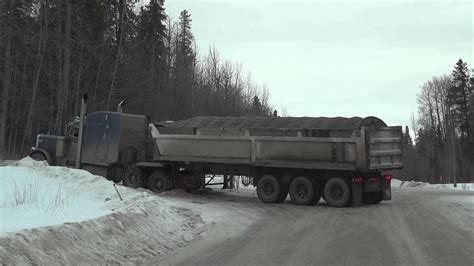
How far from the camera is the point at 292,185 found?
59.4ft

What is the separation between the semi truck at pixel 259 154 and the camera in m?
17.3

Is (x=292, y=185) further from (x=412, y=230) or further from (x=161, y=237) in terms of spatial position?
(x=161, y=237)

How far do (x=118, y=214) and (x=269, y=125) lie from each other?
31.2 feet

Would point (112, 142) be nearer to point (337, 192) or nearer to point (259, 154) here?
point (259, 154)

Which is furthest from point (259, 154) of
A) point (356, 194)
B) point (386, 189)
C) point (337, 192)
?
point (386, 189)

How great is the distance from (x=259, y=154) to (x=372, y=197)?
476 centimetres

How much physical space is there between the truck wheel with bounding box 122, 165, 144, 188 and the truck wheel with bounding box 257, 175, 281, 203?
5.26 meters

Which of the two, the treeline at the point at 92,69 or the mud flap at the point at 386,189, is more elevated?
the treeline at the point at 92,69

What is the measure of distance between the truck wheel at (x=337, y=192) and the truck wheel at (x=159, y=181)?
663cm

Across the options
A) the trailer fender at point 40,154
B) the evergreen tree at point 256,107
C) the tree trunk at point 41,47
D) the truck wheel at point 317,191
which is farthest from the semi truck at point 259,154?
the evergreen tree at point 256,107

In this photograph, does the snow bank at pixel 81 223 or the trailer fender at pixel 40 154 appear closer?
the snow bank at pixel 81 223

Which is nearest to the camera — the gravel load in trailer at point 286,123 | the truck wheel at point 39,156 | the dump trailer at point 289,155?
the dump trailer at point 289,155

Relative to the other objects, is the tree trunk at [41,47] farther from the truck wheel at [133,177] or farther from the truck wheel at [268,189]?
the truck wheel at [268,189]

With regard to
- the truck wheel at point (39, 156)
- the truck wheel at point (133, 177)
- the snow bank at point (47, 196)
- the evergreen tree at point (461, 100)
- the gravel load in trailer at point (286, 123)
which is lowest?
the snow bank at point (47, 196)
